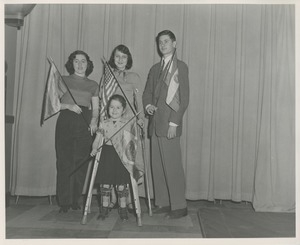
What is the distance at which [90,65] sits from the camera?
2711mm

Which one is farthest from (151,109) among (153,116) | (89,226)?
(89,226)

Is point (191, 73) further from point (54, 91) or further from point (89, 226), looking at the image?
point (89, 226)

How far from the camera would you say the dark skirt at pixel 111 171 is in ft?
7.64

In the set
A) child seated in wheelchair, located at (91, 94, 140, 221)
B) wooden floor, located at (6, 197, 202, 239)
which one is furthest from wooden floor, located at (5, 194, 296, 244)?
child seated in wheelchair, located at (91, 94, 140, 221)

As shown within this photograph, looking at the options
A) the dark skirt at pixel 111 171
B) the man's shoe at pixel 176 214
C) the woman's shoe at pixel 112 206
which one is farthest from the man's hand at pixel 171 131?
the woman's shoe at pixel 112 206

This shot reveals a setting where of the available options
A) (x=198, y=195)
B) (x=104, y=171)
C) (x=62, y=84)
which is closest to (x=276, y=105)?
(x=198, y=195)

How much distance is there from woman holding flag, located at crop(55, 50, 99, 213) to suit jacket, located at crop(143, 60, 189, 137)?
15.7 inches

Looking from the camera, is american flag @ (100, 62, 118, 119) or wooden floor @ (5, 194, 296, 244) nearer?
wooden floor @ (5, 194, 296, 244)

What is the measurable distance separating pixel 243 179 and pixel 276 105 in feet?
2.09

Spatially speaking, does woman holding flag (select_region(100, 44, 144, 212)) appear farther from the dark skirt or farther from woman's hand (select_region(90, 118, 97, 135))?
the dark skirt

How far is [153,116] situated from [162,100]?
138 mm

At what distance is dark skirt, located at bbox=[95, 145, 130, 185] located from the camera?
233 centimetres

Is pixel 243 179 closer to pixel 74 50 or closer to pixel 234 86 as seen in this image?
pixel 234 86

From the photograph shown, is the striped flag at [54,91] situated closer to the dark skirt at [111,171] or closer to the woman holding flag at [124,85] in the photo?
the woman holding flag at [124,85]
